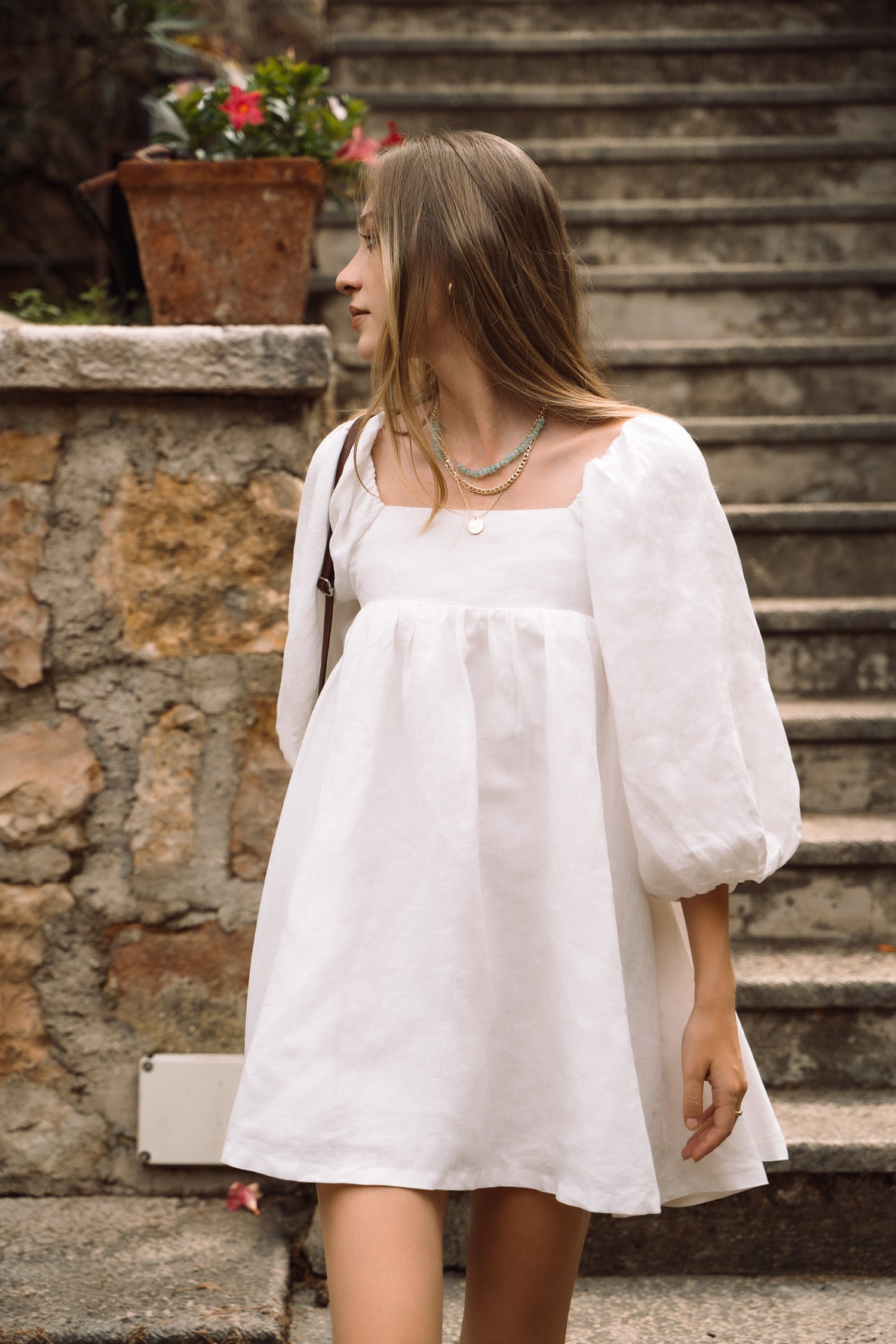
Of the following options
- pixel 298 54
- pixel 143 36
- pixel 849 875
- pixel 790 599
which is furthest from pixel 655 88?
pixel 849 875

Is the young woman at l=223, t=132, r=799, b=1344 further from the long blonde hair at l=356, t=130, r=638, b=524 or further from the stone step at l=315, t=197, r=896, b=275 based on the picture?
the stone step at l=315, t=197, r=896, b=275

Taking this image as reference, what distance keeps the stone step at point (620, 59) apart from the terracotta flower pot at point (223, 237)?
2382 mm

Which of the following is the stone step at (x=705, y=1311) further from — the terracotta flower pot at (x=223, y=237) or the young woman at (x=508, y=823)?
the terracotta flower pot at (x=223, y=237)

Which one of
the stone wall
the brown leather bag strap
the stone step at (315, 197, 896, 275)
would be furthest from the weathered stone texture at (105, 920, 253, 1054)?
the stone step at (315, 197, 896, 275)

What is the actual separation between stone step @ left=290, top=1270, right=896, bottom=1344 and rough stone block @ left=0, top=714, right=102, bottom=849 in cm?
84

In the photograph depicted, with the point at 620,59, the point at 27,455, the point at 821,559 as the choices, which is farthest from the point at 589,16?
the point at 27,455

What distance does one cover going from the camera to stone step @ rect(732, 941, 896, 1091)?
7.19 feet

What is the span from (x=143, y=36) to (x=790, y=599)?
243 centimetres

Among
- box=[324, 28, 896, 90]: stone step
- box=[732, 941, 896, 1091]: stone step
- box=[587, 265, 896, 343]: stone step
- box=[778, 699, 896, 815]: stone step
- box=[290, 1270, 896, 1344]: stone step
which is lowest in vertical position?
box=[290, 1270, 896, 1344]: stone step

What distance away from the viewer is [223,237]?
2.08 meters

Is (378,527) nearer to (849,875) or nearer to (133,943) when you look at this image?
(133,943)

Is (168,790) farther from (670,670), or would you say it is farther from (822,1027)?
(822,1027)

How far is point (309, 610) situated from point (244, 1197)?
1114 mm

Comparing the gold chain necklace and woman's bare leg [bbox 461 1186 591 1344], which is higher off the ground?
the gold chain necklace
